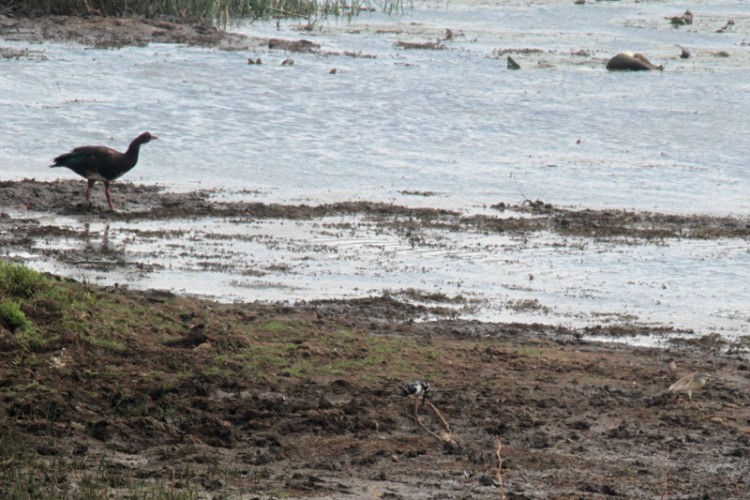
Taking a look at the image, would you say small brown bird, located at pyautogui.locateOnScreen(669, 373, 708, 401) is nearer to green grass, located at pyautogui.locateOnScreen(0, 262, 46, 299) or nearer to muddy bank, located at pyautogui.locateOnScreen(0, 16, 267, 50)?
green grass, located at pyautogui.locateOnScreen(0, 262, 46, 299)

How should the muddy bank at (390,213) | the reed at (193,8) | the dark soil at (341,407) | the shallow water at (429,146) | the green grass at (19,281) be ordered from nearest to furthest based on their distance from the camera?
the dark soil at (341,407)
the green grass at (19,281)
the shallow water at (429,146)
the muddy bank at (390,213)
the reed at (193,8)

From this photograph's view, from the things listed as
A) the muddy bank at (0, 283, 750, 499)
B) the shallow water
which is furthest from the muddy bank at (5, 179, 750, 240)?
the muddy bank at (0, 283, 750, 499)

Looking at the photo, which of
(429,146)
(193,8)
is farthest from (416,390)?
(193,8)

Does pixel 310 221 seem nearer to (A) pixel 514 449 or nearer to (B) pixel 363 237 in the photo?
(B) pixel 363 237

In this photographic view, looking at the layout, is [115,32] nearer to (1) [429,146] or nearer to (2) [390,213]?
(1) [429,146]

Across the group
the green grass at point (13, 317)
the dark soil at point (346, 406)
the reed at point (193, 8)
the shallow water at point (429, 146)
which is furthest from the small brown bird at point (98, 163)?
the reed at point (193, 8)

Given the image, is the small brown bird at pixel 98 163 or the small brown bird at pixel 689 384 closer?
the small brown bird at pixel 689 384

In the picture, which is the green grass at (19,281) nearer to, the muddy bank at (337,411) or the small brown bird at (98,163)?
the muddy bank at (337,411)

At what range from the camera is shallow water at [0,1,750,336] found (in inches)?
446

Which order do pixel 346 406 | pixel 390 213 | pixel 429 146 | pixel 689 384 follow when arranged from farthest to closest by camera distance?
pixel 429 146 → pixel 390 213 → pixel 689 384 → pixel 346 406

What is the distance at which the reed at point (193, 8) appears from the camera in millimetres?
27750

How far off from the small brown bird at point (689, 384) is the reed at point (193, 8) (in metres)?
22.5

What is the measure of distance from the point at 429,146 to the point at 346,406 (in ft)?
41.0

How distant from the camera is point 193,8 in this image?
29703 millimetres
